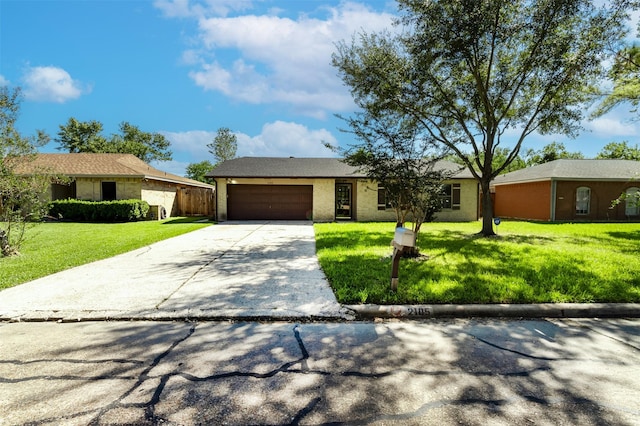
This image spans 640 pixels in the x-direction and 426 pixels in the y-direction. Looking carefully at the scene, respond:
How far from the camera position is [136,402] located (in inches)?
86.5

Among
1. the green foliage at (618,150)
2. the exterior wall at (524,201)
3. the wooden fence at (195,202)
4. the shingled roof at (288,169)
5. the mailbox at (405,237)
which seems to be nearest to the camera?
the mailbox at (405,237)

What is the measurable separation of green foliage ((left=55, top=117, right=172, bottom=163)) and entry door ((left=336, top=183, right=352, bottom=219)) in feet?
116

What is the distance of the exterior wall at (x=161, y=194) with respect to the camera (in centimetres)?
1911

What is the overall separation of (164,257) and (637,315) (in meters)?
8.52

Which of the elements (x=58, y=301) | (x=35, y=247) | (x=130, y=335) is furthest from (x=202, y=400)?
(x=35, y=247)

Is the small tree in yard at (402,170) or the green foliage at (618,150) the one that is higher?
the green foliage at (618,150)

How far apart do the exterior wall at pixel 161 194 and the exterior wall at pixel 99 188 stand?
416 millimetres

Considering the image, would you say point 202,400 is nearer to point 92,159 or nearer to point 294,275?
point 294,275

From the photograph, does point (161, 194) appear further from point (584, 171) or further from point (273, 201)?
point (584, 171)

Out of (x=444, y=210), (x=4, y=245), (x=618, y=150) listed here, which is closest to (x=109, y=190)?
(x=4, y=245)

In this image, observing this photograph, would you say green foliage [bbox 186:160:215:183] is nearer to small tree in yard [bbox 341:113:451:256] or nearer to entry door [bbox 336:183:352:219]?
entry door [bbox 336:183:352:219]

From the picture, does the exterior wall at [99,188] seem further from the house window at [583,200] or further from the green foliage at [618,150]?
the green foliage at [618,150]

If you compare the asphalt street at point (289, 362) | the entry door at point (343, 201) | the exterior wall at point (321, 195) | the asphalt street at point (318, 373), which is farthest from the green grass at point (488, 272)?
the entry door at point (343, 201)

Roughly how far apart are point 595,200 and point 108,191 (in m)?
29.5
